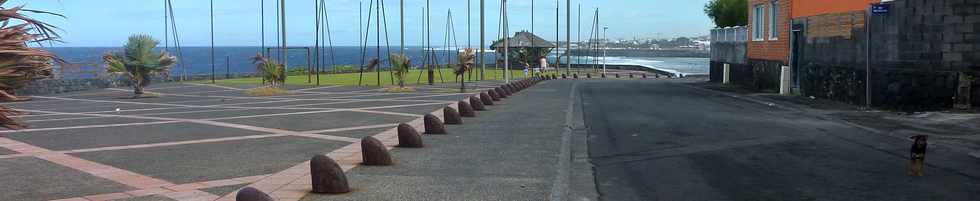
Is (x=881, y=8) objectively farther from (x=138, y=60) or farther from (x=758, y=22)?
(x=138, y=60)

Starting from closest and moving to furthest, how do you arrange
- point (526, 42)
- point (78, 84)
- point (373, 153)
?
point (373, 153) < point (78, 84) < point (526, 42)

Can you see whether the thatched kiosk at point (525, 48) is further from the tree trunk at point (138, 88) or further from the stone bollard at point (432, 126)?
the stone bollard at point (432, 126)

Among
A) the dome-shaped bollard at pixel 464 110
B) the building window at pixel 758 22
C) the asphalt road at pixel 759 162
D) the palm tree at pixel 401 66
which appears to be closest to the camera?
the asphalt road at pixel 759 162

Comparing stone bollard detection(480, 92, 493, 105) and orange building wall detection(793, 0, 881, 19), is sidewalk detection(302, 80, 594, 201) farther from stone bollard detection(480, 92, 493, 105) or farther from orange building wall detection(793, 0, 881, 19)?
orange building wall detection(793, 0, 881, 19)

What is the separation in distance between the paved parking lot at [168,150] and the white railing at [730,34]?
19.0 m

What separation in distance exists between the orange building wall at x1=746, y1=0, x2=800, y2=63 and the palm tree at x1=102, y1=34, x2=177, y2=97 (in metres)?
24.3

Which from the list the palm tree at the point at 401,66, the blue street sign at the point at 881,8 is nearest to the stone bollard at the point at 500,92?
the blue street sign at the point at 881,8

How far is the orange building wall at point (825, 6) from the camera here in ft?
68.3

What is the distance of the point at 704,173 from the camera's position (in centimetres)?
941

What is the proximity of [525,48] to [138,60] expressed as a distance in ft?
145

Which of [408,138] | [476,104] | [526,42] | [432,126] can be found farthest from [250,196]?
[526,42]

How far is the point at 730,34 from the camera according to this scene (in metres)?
39.1

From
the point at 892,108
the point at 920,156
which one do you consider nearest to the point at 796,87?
the point at 892,108

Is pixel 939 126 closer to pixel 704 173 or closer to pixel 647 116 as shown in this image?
pixel 647 116
